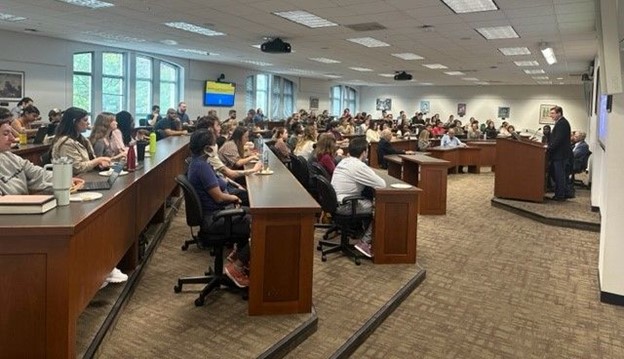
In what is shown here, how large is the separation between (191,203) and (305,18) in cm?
517

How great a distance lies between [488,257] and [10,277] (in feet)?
14.6

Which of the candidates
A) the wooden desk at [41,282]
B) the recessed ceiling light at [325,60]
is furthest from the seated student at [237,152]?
the recessed ceiling light at [325,60]

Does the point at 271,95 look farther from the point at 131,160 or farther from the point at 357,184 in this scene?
the point at 131,160

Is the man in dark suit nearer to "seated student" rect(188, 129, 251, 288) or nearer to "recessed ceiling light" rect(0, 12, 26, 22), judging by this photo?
"seated student" rect(188, 129, 251, 288)

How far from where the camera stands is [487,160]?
1273 centimetres

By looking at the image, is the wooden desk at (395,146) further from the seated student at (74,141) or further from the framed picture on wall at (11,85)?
the seated student at (74,141)

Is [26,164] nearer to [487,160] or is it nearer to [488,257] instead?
[488,257]

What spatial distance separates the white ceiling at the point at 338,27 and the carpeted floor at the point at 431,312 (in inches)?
130

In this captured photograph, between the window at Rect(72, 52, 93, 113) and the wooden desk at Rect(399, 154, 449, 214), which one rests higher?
the window at Rect(72, 52, 93, 113)

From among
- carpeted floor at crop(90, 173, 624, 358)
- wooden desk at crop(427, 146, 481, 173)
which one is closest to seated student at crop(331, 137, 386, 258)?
carpeted floor at crop(90, 173, 624, 358)

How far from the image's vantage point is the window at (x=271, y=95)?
1853 centimetres

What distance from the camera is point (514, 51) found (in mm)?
10789

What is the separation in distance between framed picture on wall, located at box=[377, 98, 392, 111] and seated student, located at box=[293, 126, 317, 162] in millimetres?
19175

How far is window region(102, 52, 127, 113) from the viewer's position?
42.6ft
